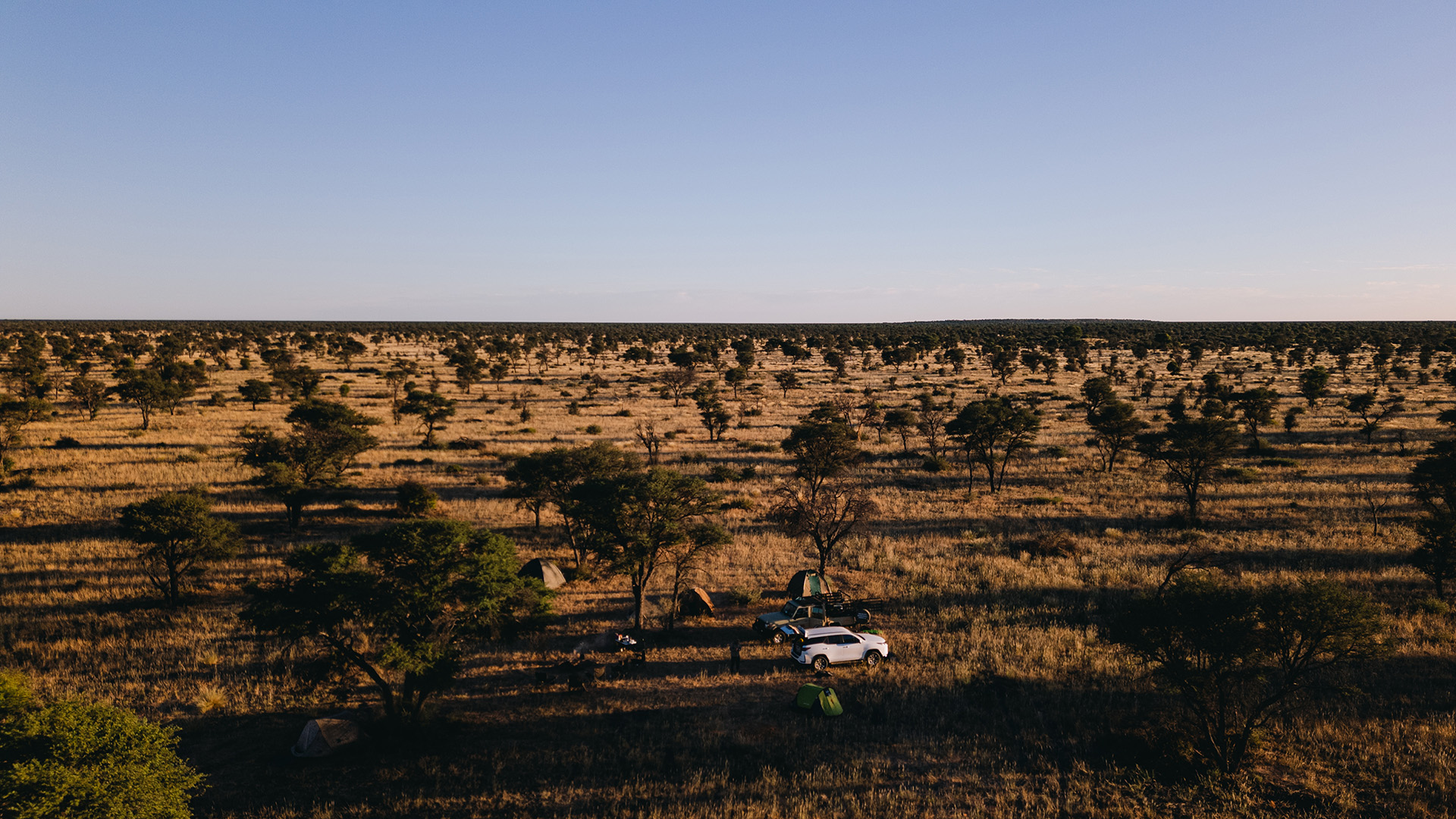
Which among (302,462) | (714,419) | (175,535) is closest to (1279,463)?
(714,419)

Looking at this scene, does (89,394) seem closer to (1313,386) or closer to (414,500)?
(414,500)

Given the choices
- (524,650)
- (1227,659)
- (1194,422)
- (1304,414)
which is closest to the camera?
(1227,659)

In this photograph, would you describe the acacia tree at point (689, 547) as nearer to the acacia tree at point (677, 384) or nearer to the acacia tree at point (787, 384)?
the acacia tree at point (677, 384)

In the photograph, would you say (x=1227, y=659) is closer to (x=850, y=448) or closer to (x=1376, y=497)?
(x=850, y=448)

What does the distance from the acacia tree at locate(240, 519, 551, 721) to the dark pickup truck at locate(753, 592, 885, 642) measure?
10.7 m

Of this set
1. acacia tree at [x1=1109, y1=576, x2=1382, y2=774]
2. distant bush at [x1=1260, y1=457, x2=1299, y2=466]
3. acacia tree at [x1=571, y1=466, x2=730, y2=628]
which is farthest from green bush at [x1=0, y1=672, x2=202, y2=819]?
distant bush at [x1=1260, y1=457, x2=1299, y2=466]

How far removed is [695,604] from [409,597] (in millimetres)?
13818

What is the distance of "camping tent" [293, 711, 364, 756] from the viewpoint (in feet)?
60.6

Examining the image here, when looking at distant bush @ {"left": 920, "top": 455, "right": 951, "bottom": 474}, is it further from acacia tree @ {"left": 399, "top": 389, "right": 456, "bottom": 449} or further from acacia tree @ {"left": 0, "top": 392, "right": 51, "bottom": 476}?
acacia tree @ {"left": 0, "top": 392, "right": 51, "bottom": 476}

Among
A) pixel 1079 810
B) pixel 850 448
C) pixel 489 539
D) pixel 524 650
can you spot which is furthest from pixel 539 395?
pixel 1079 810

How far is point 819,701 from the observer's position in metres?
20.8

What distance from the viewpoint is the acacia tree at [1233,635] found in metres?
17.2

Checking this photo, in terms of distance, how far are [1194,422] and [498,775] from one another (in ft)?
148

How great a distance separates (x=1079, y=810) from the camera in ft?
53.1
